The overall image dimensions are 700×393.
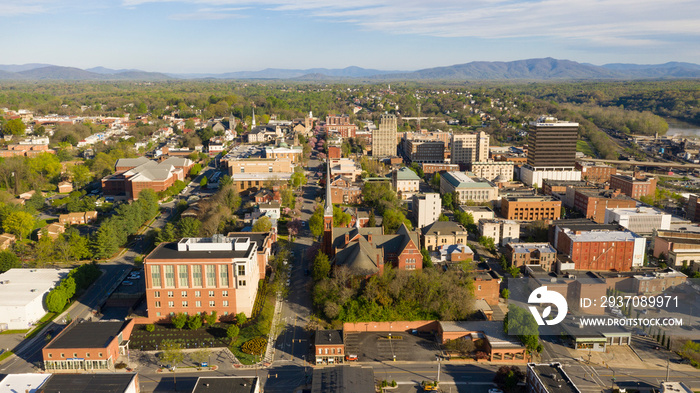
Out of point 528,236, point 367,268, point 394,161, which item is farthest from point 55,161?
point 528,236

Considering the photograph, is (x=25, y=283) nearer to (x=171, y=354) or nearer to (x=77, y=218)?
(x=171, y=354)

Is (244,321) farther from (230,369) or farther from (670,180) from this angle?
(670,180)

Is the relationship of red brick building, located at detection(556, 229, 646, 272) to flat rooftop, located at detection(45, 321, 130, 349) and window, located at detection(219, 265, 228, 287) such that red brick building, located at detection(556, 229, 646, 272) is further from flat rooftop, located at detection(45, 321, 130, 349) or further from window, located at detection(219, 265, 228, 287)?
flat rooftop, located at detection(45, 321, 130, 349)

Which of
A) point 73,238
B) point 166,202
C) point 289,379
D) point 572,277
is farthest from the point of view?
point 166,202

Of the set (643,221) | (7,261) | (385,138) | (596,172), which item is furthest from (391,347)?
(385,138)

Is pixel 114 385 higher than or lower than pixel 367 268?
lower
